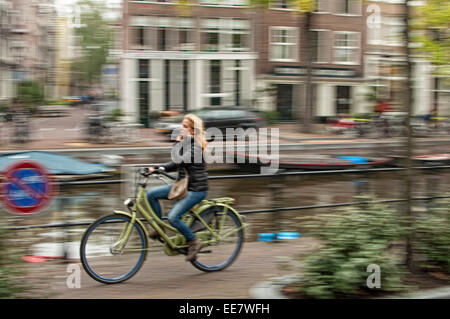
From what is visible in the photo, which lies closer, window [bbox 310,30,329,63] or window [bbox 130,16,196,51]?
window [bbox 130,16,196,51]

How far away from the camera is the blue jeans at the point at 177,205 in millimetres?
5336

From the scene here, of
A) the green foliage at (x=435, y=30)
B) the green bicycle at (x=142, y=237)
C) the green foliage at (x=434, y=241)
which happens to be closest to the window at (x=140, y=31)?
the green foliage at (x=435, y=30)

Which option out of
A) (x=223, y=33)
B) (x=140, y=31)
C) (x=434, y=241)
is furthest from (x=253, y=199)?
(x=223, y=33)

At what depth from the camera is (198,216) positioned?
5.60 m

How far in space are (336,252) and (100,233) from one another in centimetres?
217

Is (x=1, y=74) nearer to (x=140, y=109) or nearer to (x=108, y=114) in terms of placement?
(x=140, y=109)

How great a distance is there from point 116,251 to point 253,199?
7.21 m

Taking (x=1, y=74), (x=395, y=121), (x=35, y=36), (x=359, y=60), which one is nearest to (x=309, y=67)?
(x=395, y=121)

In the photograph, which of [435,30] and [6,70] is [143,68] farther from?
[435,30]

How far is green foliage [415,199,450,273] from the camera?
5160 mm

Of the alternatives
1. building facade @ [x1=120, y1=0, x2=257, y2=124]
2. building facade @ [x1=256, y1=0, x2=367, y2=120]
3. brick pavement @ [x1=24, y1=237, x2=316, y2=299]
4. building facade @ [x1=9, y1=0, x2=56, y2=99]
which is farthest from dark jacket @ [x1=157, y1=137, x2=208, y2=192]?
building facade @ [x1=256, y1=0, x2=367, y2=120]

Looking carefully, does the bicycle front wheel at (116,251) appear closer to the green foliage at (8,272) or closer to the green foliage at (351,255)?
the green foliage at (8,272)

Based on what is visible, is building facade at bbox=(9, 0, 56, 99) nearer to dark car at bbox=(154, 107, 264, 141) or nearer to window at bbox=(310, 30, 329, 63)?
dark car at bbox=(154, 107, 264, 141)

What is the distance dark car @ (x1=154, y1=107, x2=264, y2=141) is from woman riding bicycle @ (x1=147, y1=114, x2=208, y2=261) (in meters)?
18.9
